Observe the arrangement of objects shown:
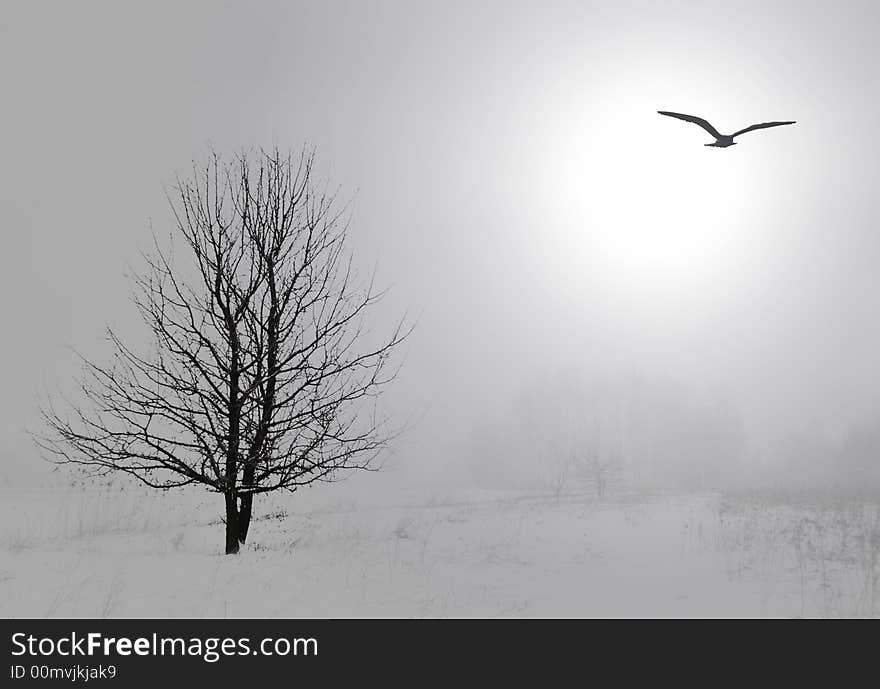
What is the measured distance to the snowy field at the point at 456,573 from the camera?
7.51m

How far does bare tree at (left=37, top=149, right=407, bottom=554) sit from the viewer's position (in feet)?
34.2

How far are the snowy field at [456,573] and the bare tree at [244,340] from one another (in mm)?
1630

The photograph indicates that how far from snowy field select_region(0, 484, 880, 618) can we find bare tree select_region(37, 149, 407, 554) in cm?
163

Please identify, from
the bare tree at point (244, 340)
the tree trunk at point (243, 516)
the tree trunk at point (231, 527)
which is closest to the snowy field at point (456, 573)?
the tree trunk at point (231, 527)

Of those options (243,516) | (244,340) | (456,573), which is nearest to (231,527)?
(243,516)

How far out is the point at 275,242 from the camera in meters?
11.3

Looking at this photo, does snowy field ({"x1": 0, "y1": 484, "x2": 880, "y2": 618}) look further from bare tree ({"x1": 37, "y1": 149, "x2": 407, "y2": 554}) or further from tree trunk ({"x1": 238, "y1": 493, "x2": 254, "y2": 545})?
bare tree ({"x1": 37, "y1": 149, "x2": 407, "y2": 554})

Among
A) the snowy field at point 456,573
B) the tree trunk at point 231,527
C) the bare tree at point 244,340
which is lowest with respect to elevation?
the snowy field at point 456,573

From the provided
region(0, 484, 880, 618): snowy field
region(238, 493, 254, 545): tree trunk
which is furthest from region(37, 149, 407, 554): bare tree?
region(0, 484, 880, 618): snowy field

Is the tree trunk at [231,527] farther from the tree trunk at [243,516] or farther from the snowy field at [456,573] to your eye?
the tree trunk at [243,516]

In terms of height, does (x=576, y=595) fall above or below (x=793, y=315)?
below

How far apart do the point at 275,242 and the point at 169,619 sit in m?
6.76
